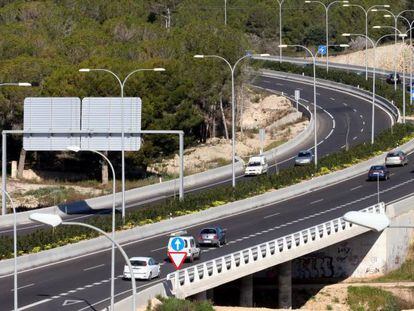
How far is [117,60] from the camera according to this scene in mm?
117500

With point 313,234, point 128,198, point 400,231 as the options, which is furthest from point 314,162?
point 313,234

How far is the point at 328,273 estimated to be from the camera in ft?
250

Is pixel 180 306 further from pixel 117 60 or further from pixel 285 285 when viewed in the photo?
pixel 117 60

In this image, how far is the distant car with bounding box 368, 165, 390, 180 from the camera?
97625 millimetres

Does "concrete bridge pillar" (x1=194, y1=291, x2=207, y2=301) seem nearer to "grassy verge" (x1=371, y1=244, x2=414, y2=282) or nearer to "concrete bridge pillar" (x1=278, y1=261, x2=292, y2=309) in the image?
"concrete bridge pillar" (x1=278, y1=261, x2=292, y2=309)

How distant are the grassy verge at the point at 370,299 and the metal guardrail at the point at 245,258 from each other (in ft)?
10.6

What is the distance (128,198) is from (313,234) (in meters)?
26.2

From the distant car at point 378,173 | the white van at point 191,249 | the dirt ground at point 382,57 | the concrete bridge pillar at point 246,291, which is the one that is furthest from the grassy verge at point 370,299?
the dirt ground at point 382,57

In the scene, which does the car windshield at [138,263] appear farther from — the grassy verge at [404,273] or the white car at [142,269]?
the grassy verge at [404,273]

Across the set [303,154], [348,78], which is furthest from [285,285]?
[348,78]

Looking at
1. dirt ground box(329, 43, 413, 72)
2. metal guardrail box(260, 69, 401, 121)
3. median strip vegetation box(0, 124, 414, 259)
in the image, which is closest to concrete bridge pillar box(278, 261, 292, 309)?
median strip vegetation box(0, 124, 414, 259)

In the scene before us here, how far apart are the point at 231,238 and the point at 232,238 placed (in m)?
0.05

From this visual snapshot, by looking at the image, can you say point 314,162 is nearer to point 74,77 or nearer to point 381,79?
point 74,77

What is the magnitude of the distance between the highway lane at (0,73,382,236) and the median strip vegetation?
4863 mm
